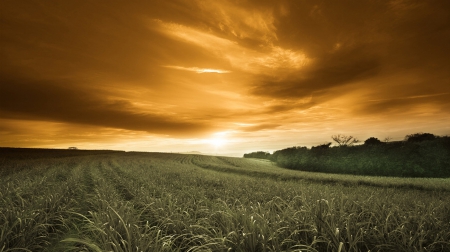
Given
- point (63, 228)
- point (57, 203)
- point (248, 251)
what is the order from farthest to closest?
1. point (57, 203)
2. point (63, 228)
3. point (248, 251)

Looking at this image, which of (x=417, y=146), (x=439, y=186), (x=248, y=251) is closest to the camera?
(x=248, y=251)

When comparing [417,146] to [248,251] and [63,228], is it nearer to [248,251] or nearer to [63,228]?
[248,251]

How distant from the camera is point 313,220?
461 centimetres

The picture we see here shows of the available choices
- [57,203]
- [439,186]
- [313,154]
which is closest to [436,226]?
[57,203]

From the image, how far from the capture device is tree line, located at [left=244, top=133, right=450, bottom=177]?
26172 mm

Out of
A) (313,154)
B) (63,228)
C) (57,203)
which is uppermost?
(313,154)

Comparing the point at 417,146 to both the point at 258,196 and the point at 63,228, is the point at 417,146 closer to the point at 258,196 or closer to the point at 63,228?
the point at 258,196

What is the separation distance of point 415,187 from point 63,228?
2155 cm

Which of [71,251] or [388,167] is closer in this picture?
[71,251]

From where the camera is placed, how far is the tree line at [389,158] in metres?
26.2

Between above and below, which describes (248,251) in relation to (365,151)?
below

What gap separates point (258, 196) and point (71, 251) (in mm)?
8008

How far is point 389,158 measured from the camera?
29766mm

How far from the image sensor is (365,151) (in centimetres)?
3362
